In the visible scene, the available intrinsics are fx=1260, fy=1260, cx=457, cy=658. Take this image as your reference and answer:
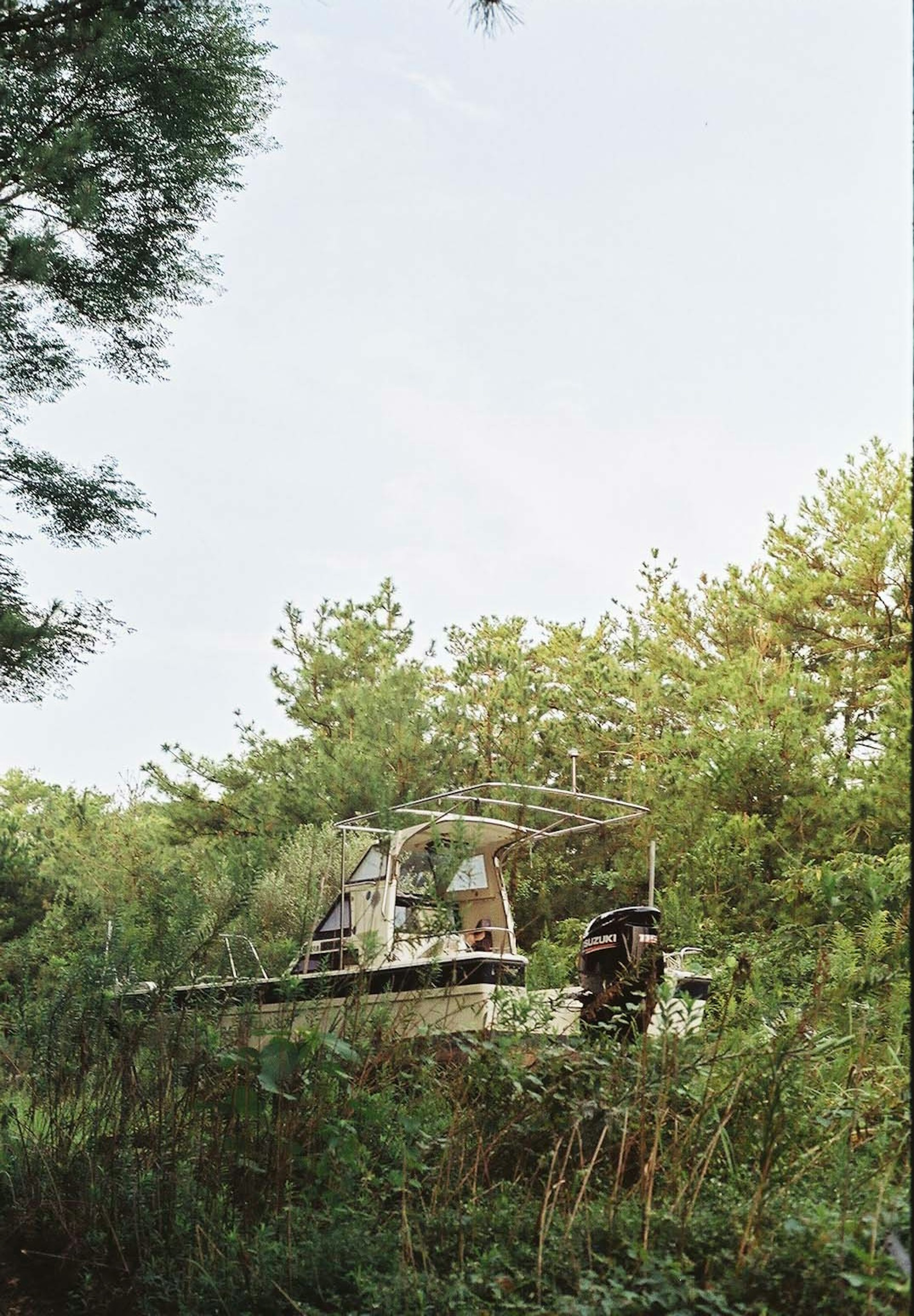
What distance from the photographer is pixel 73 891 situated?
1806 centimetres

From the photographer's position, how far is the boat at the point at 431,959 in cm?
507

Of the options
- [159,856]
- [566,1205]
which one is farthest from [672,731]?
[566,1205]

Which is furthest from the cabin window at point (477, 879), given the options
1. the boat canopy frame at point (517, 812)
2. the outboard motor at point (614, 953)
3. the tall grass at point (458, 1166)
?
the tall grass at point (458, 1166)

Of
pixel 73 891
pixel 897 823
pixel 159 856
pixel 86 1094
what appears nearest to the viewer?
pixel 86 1094

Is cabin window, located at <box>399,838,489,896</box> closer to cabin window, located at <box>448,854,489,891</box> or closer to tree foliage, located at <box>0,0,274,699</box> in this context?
cabin window, located at <box>448,854,489,891</box>

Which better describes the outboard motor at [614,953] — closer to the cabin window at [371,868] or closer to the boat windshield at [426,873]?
the boat windshield at [426,873]

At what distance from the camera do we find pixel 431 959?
5449 millimetres

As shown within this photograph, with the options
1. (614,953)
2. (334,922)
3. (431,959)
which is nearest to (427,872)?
(334,922)

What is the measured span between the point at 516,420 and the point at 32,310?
16.6m

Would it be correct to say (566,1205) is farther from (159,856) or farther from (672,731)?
(159,856)

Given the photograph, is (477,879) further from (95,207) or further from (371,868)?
(95,207)

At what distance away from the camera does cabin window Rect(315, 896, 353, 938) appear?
966 centimetres

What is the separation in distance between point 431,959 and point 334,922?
4.76m

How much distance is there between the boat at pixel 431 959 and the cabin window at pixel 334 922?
2cm
